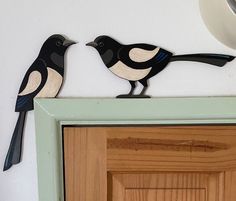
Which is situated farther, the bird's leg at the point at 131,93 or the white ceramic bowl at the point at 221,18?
the bird's leg at the point at 131,93

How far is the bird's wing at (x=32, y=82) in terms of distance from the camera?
3.24 feet

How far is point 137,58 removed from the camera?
97 cm

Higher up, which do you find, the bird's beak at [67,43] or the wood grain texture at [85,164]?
the bird's beak at [67,43]

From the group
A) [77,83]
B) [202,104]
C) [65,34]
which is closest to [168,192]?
[202,104]

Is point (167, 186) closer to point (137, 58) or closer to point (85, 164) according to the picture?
point (85, 164)

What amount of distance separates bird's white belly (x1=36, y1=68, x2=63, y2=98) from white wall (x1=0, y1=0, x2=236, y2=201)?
0.06 feet

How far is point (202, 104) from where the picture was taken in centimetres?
97

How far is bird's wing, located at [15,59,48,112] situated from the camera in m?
0.99

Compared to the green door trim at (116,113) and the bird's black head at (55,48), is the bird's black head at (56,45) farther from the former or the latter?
the green door trim at (116,113)

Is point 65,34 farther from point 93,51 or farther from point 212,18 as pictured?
point 212,18

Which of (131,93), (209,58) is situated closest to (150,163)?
(131,93)

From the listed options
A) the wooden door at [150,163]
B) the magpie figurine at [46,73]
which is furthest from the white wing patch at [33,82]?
the wooden door at [150,163]

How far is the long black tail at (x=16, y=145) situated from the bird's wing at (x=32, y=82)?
0.12 feet

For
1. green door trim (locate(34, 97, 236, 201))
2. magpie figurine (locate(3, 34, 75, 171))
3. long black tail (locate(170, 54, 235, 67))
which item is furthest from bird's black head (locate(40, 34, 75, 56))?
long black tail (locate(170, 54, 235, 67))
